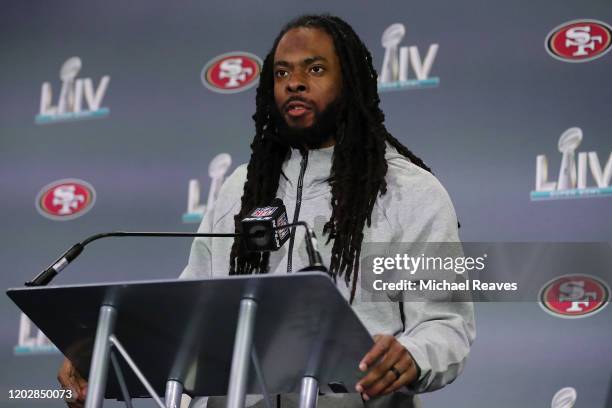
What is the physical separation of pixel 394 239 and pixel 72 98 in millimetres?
1825

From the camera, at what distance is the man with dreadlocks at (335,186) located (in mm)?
2008

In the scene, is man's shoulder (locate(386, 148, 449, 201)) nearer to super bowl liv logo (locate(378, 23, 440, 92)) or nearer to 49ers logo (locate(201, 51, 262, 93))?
super bowl liv logo (locate(378, 23, 440, 92))

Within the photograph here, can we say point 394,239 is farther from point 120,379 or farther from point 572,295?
point 572,295

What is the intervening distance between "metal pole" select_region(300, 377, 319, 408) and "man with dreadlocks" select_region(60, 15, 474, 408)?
0.96 ft

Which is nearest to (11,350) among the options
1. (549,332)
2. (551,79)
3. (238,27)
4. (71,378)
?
(238,27)

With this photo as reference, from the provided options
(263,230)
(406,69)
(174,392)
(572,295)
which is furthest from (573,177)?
(174,392)

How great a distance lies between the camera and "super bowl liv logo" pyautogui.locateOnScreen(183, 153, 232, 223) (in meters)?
3.24

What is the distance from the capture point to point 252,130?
3.27 metres

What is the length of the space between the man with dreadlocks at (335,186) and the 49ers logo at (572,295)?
69cm

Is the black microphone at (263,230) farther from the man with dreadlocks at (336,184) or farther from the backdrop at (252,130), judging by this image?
the backdrop at (252,130)

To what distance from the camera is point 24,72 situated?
3.66 meters

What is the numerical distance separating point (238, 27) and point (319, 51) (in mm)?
1174

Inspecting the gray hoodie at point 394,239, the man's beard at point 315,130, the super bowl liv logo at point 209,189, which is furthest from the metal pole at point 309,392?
the super bowl liv logo at point 209,189

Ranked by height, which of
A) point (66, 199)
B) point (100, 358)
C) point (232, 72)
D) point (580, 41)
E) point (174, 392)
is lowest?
point (174, 392)
